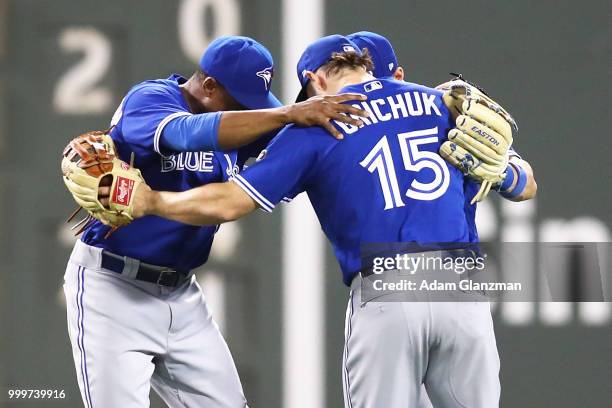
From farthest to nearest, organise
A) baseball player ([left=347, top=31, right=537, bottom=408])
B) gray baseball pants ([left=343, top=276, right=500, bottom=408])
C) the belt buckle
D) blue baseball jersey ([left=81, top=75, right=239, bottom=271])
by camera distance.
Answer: the belt buckle < blue baseball jersey ([left=81, top=75, right=239, bottom=271]) < baseball player ([left=347, top=31, right=537, bottom=408]) < gray baseball pants ([left=343, top=276, right=500, bottom=408])

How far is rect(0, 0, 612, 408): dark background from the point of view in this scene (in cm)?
408

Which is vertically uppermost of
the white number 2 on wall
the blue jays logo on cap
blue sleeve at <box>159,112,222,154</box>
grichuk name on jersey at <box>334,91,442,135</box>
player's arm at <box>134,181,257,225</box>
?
the white number 2 on wall

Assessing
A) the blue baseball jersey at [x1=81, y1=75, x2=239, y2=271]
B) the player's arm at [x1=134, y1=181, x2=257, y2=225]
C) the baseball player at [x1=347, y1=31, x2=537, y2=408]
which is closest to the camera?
the player's arm at [x1=134, y1=181, x2=257, y2=225]

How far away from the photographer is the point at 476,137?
2791mm

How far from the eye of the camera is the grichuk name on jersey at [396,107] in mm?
2783

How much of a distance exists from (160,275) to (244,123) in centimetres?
57

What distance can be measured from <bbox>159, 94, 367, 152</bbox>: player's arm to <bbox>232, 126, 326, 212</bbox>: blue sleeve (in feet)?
0.13

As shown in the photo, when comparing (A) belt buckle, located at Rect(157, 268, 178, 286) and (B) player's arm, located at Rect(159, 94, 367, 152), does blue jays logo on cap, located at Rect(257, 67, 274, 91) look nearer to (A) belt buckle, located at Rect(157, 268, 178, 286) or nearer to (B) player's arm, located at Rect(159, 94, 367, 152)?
(B) player's arm, located at Rect(159, 94, 367, 152)

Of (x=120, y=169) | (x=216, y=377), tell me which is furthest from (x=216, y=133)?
(x=216, y=377)

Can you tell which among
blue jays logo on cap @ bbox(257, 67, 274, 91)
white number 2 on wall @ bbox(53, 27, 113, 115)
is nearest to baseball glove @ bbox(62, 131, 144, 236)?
blue jays logo on cap @ bbox(257, 67, 274, 91)

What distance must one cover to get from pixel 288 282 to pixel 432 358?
56.1 inches

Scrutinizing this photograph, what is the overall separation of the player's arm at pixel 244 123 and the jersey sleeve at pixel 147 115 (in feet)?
0.12

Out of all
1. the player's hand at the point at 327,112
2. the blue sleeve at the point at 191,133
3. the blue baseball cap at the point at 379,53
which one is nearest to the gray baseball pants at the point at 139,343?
the blue sleeve at the point at 191,133

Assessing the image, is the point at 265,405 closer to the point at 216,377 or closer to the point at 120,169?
the point at 216,377
